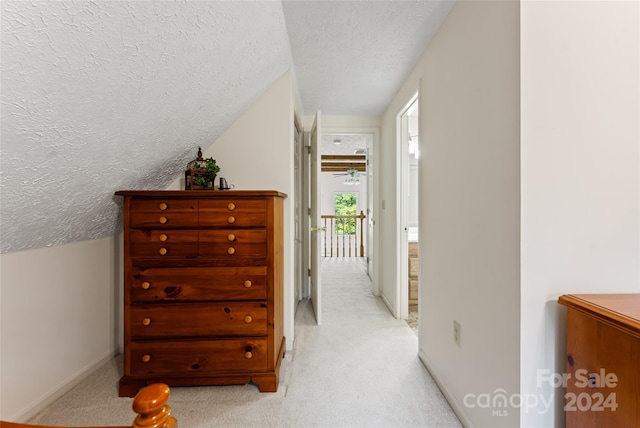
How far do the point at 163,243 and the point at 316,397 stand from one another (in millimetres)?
1217

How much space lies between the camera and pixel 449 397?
1.56m

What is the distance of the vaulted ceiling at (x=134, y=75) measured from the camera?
0.81 meters

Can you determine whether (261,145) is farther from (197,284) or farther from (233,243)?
(197,284)

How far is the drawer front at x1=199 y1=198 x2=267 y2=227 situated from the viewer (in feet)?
5.28

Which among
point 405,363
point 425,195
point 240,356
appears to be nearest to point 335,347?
point 405,363

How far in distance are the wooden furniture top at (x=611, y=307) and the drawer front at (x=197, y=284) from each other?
4.46 feet

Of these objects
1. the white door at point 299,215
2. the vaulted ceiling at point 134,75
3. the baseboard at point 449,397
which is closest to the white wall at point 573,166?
the baseboard at point 449,397

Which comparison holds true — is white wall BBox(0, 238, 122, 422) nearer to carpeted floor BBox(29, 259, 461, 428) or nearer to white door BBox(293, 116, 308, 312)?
carpeted floor BBox(29, 259, 461, 428)

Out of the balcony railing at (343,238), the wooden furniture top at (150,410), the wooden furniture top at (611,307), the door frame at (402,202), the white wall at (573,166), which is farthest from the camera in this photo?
the balcony railing at (343,238)

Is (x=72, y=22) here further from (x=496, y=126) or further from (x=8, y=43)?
(x=496, y=126)

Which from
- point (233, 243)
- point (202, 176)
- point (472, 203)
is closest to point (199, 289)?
→ point (233, 243)

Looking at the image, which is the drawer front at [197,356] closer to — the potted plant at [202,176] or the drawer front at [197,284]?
the drawer front at [197,284]

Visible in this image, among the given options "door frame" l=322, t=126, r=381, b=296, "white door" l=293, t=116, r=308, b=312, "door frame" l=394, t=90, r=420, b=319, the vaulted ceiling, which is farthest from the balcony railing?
the vaulted ceiling

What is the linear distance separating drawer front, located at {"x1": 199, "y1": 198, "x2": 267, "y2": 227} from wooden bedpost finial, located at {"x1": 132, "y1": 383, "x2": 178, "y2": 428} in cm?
111
